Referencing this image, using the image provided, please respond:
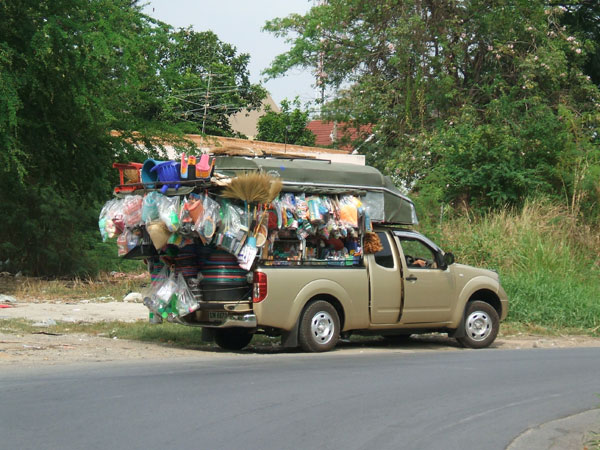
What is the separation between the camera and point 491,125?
27.5m

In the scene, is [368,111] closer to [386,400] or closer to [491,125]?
[491,125]

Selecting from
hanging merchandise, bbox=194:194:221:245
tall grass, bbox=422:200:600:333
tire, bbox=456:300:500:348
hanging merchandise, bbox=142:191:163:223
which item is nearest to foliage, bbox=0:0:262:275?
hanging merchandise, bbox=142:191:163:223

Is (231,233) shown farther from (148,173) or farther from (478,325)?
(478,325)

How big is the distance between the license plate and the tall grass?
8.38 metres

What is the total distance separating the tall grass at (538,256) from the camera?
18.3 metres

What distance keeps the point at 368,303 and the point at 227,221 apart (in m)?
2.71

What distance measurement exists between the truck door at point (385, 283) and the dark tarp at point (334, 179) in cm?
48

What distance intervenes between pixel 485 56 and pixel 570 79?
310 centimetres

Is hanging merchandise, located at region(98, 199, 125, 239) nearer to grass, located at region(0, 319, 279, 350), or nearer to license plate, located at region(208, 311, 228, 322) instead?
license plate, located at region(208, 311, 228, 322)

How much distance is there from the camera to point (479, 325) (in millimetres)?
14305

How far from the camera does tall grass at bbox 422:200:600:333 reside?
60.1 feet

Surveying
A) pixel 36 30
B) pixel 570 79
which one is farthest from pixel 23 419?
pixel 570 79

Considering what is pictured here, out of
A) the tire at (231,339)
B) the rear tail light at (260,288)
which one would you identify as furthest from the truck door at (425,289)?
the rear tail light at (260,288)

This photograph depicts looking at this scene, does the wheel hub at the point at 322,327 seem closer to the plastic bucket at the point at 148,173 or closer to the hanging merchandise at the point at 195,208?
the hanging merchandise at the point at 195,208
